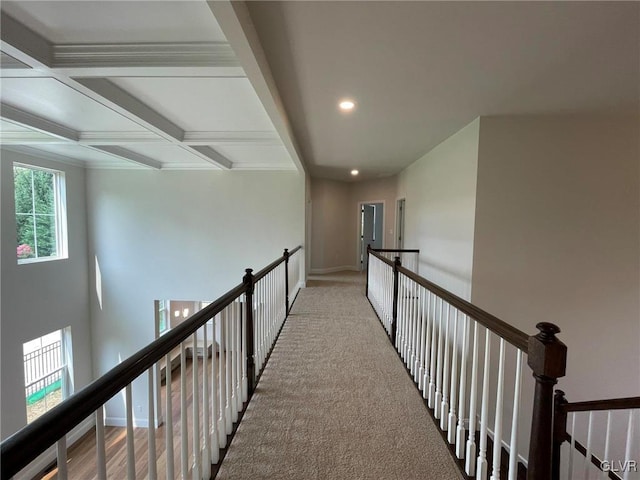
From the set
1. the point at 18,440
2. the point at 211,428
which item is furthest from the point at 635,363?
the point at 18,440

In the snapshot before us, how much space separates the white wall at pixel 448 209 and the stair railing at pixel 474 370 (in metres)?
1.07

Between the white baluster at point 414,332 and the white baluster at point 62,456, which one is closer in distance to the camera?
the white baluster at point 62,456

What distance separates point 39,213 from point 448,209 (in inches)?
274

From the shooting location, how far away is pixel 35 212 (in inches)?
196

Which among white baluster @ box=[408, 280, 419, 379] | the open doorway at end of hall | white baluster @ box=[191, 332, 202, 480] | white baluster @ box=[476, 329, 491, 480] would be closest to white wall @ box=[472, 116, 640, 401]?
white baluster @ box=[408, 280, 419, 379]

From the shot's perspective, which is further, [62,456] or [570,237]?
[570,237]

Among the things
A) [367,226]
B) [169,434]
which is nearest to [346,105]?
[169,434]

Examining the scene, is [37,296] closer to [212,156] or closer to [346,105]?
[212,156]

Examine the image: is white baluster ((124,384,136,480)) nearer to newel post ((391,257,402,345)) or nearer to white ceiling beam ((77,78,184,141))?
newel post ((391,257,402,345))

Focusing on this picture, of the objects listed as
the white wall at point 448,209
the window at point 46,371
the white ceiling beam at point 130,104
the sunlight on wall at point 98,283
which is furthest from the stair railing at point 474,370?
the sunlight on wall at point 98,283

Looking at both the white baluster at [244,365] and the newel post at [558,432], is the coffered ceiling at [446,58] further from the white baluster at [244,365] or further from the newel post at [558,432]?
the newel post at [558,432]

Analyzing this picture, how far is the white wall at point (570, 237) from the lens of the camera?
3457mm

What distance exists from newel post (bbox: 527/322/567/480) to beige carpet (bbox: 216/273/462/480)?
60 cm

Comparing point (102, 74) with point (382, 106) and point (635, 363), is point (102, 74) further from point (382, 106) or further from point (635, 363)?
point (635, 363)
